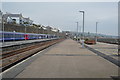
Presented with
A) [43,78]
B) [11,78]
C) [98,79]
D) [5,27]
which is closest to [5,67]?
[11,78]

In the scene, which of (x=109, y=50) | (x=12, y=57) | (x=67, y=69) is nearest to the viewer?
(x=67, y=69)

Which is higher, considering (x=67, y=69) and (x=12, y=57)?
(x=12, y=57)

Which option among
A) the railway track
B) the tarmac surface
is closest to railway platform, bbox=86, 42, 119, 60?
the tarmac surface

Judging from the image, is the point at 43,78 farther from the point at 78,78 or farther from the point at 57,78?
the point at 78,78

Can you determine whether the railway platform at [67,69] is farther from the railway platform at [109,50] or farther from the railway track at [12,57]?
the railway platform at [109,50]

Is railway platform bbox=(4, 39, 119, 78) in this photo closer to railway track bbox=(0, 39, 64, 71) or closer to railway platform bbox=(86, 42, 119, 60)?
railway track bbox=(0, 39, 64, 71)

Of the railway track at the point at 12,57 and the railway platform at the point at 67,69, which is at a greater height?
the railway track at the point at 12,57

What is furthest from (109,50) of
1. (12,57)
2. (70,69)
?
(70,69)

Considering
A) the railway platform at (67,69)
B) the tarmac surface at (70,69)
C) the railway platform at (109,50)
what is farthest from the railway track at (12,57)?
the railway platform at (109,50)

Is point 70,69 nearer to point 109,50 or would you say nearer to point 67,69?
point 67,69

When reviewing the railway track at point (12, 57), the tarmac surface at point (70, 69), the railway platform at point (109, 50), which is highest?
the railway track at point (12, 57)

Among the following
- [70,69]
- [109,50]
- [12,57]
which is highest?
[12,57]

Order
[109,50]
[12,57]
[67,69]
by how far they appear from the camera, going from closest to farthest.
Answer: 1. [67,69]
2. [12,57]
3. [109,50]

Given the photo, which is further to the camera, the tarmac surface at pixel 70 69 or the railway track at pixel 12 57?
the railway track at pixel 12 57
